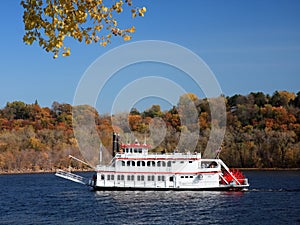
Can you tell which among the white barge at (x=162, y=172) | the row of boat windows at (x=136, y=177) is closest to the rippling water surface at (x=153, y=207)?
the white barge at (x=162, y=172)

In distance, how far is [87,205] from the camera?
150 ft

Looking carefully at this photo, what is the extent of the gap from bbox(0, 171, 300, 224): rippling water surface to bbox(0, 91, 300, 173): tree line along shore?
5386 centimetres

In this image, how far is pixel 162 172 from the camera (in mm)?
54281

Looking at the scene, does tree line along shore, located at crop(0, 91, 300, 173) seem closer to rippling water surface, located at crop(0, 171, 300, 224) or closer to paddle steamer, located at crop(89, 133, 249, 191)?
paddle steamer, located at crop(89, 133, 249, 191)

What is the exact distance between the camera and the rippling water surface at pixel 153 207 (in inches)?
1463

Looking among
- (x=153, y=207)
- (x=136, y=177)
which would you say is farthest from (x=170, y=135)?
(x=153, y=207)

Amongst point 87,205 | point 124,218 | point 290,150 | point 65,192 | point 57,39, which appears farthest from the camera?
point 290,150

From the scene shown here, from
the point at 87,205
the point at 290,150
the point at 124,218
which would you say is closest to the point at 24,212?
the point at 87,205

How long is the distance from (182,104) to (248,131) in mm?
17616

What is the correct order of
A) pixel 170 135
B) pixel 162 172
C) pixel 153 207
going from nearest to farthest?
pixel 153 207 < pixel 162 172 < pixel 170 135

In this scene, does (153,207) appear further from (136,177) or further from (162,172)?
(136,177)

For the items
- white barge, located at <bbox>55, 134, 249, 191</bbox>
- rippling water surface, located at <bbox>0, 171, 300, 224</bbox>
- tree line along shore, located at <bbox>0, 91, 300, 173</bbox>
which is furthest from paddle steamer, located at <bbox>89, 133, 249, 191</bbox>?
tree line along shore, located at <bbox>0, 91, 300, 173</bbox>

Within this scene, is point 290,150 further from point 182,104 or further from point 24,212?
point 24,212

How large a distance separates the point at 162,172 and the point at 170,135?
60.9 m
